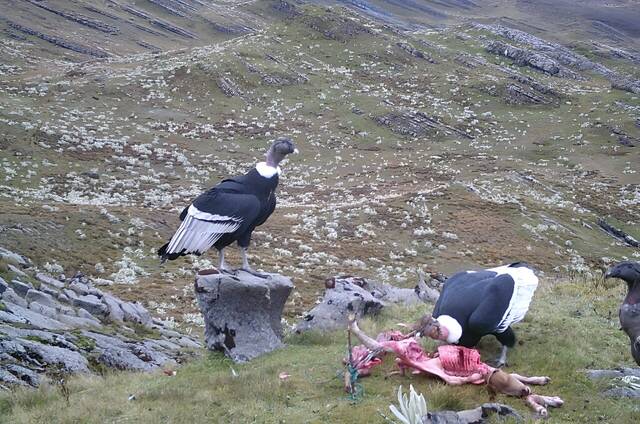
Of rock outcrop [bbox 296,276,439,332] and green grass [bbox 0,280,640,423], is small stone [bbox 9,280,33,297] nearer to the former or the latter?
green grass [bbox 0,280,640,423]

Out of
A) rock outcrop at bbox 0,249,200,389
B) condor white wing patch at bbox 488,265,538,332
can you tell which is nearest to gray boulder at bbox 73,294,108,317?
rock outcrop at bbox 0,249,200,389

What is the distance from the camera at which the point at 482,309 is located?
8.42 metres

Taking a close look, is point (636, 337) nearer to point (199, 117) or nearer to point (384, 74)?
point (199, 117)

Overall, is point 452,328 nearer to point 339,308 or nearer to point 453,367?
point 453,367

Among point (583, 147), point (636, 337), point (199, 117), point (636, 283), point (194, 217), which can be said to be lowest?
point (199, 117)

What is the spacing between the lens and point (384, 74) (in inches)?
3098

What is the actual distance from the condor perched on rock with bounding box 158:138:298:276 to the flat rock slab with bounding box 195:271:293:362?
765mm

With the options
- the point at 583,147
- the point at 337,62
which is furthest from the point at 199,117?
the point at 583,147

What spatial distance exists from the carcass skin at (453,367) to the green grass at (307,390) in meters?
0.14

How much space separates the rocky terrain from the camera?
26.6m

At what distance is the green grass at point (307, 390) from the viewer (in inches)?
299

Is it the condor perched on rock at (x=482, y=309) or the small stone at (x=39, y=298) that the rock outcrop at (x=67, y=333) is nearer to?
the small stone at (x=39, y=298)

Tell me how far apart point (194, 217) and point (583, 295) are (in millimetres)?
10164

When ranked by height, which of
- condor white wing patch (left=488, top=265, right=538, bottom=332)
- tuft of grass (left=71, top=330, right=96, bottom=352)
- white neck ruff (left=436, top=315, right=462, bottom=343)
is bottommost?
tuft of grass (left=71, top=330, right=96, bottom=352)
